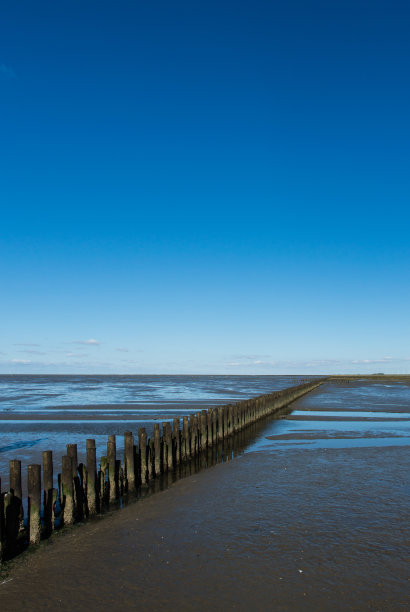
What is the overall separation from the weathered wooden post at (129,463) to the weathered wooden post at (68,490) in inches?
94.8

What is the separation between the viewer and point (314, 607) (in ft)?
17.7

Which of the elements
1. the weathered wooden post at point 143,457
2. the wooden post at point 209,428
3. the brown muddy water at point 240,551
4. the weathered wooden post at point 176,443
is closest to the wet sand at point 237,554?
the brown muddy water at point 240,551

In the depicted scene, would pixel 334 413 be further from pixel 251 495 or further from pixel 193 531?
pixel 193 531

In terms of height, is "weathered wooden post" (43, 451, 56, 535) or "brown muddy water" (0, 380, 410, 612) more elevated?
"weathered wooden post" (43, 451, 56, 535)

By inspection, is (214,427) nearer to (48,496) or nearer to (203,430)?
(203,430)

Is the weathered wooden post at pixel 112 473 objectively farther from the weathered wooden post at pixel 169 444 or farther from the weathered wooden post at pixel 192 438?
the weathered wooden post at pixel 192 438

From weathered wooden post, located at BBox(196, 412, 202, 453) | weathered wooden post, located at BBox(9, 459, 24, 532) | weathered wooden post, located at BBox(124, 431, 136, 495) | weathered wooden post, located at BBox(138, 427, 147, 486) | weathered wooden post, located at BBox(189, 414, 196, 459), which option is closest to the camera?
weathered wooden post, located at BBox(9, 459, 24, 532)

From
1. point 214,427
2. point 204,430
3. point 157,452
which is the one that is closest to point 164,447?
point 157,452

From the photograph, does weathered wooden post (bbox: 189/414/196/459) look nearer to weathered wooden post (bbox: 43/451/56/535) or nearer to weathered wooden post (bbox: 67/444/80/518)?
weathered wooden post (bbox: 67/444/80/518)

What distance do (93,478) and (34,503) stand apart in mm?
1765

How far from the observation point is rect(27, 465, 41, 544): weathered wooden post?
7.77 metres

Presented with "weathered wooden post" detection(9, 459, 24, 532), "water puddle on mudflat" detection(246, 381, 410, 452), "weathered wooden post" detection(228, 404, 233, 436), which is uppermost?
"weathered wooden post" detection(9, 459, 24, 532)

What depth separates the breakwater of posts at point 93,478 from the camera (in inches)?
307

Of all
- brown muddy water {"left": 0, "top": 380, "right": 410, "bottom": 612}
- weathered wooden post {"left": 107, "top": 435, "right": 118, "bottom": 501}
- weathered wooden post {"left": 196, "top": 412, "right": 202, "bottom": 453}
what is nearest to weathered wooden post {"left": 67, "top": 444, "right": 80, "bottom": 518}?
brown muddy water {"left": 0, "top": 380, "right": 410, "bottom": 612}
